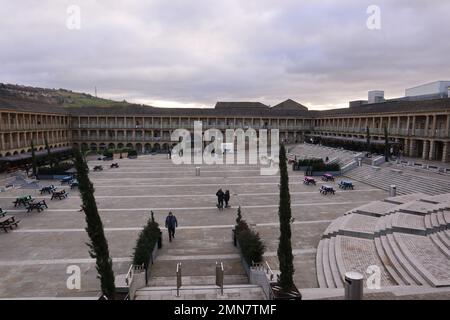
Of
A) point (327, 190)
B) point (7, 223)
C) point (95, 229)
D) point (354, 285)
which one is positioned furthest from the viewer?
point (327, 190)

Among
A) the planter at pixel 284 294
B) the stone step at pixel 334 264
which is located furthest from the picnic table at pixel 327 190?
the planter at pixel 284 294

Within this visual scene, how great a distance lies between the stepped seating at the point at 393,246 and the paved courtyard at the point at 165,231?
832 millimetres

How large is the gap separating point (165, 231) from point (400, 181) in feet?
65.4

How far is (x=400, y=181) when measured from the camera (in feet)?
84.5

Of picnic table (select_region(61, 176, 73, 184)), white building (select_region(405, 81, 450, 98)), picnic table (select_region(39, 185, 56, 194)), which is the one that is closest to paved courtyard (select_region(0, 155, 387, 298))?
picnic table (select_region(39, 185, 56, 194))

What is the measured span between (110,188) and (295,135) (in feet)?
171

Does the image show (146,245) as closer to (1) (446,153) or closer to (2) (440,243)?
(2) (440,243)

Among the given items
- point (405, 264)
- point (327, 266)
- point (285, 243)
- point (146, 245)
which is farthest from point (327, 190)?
point (146, 245)

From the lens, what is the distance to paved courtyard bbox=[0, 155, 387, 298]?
10.9 metres

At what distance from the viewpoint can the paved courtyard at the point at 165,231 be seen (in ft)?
35.8

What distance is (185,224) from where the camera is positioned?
650 inches

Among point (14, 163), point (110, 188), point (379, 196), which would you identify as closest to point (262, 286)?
point (379, 196)

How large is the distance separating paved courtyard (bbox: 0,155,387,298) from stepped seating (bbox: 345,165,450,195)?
1998mm

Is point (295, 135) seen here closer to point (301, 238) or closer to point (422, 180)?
point (422, 180)
